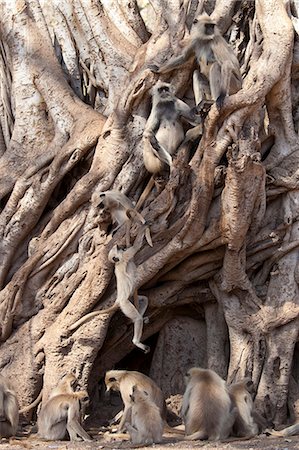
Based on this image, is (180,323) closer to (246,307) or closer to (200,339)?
(200,339)

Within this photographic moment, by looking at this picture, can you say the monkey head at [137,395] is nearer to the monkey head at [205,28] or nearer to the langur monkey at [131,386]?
the langur monkey at [131,386]

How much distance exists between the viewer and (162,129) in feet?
31.2

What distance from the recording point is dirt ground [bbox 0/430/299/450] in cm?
750

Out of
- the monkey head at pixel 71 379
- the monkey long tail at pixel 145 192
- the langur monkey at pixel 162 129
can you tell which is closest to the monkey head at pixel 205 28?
the langur monkey at pixel 162 129

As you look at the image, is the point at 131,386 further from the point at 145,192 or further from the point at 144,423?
the point at 145,192

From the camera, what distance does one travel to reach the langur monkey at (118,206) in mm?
9011

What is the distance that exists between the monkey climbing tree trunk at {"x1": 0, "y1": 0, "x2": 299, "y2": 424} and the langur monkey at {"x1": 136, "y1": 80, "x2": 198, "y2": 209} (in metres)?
0.16

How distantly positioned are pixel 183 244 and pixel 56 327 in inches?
55.4

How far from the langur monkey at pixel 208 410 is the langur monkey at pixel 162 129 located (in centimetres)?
206

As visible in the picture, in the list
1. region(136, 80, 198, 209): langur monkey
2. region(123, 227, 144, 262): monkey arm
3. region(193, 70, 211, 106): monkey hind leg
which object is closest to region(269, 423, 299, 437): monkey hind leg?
region(123, 227, 144, 262): monkey arm

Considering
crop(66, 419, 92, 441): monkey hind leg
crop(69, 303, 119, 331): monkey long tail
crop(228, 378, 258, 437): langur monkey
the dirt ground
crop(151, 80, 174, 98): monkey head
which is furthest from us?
crop(151, 80, 174, 98): monkey head

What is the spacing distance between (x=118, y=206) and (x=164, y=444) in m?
2.41

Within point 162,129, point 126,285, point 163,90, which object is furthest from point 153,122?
point 126,285

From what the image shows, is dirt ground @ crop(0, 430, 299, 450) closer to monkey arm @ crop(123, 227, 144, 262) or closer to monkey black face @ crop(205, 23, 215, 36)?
monkey arm @ crop(123, 227, 144, 262)
